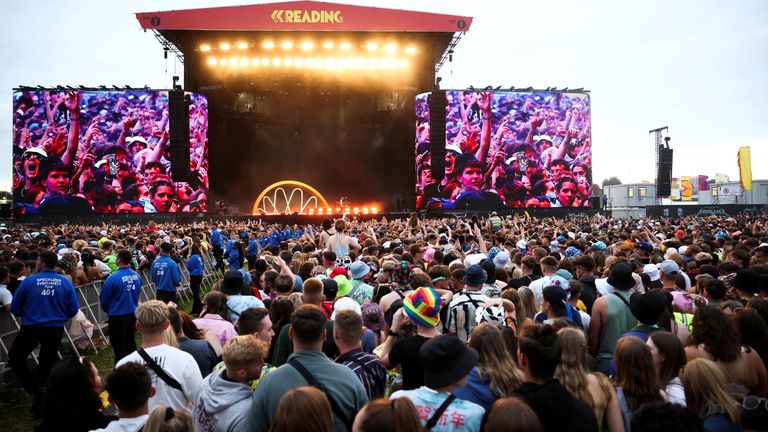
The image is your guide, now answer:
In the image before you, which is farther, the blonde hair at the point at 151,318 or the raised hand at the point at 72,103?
the raised hand at the point at 72,103

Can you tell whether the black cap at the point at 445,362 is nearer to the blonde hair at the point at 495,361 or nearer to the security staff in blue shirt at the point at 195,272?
the blonde hair at the point at 495,361

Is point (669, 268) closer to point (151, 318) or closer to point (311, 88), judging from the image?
point (151, 318)

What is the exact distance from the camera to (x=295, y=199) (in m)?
35.7

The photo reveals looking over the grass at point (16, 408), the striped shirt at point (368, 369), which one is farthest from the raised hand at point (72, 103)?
the striped shirt at point (368, 369)

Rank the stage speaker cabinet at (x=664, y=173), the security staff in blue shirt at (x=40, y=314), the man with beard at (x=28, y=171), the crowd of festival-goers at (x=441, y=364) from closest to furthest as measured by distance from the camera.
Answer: the crowd of festival-goers at (x=441, y=364), the security staff in blue shirt at (x=40, y=314), the man with beard at (x=28, y=171), the stage speaker cabinet at (x=664, y=173)

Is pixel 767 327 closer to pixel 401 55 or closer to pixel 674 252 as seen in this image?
pixel 674 252

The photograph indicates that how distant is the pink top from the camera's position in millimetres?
4977

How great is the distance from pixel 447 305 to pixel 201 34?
1249 inches

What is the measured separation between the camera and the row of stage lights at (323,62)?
31.7 m

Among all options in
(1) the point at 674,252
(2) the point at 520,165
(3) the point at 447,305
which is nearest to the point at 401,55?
(2) the point at 520,165

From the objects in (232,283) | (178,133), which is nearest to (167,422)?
(232,283)

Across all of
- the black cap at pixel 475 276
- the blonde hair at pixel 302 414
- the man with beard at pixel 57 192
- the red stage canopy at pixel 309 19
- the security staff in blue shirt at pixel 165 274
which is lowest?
the security staff in blue shirt at pixel 165 274

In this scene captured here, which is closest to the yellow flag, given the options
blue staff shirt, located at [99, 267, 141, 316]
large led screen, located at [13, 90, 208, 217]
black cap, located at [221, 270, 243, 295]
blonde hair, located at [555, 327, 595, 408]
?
large led screen, located at [13, 90, 208, 217]

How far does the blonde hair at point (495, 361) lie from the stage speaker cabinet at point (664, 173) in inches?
1466
